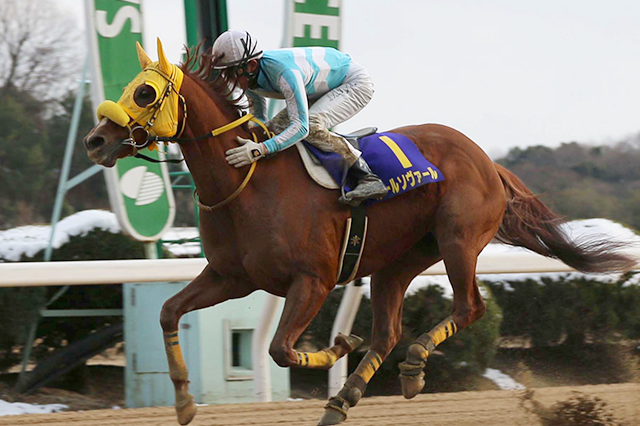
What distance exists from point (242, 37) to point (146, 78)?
406 millimetres

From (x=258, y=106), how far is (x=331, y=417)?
1.29m

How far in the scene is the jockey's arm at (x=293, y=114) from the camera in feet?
9.92

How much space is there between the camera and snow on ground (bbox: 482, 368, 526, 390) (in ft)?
15.5

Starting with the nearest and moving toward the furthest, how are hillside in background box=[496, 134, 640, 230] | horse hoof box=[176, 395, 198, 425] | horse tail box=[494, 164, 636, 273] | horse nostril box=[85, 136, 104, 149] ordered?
horse nostril box=[85, 136, 104, 149], horse hoof box=[176, 395, 198, 425], horse tail box=[494, 164, 636, 273], hillside in background box=[496, 134, 640, 230]

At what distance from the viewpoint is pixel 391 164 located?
3283 millimetres

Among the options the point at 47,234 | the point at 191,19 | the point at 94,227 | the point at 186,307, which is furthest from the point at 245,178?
the point at 191,19

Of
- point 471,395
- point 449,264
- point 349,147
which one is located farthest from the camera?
point 471,395

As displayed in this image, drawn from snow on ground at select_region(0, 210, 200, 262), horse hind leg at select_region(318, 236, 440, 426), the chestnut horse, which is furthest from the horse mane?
snow on ground at select_region(0, 210, 200, 262)

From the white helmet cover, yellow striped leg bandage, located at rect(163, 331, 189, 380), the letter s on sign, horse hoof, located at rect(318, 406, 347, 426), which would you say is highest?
the letter s on sign

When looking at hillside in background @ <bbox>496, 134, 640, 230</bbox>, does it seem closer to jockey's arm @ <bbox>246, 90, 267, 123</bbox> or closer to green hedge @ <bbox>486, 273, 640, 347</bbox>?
green hedge @ <bbox>486, 273, 640, 347</bbox>

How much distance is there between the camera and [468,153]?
3.56 meters

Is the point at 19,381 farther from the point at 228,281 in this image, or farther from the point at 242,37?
the point at 242,37

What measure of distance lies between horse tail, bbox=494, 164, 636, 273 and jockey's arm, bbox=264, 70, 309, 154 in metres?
1.15

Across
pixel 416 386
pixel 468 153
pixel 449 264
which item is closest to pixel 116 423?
pixel 416 386
